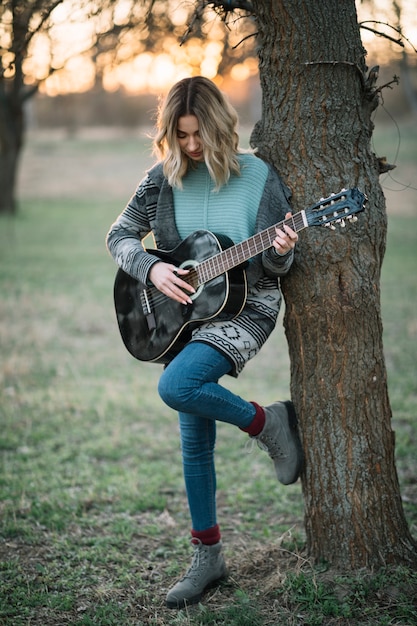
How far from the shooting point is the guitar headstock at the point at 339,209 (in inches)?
101

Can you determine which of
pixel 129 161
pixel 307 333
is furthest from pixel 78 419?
pixel 129 161

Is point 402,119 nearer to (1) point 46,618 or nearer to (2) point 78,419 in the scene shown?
(2) point 78,419

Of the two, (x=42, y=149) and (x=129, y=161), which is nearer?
(x=129, y=161)

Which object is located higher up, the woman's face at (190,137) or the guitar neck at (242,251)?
the woman's face at (190,137)

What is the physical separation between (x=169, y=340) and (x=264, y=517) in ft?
4.87

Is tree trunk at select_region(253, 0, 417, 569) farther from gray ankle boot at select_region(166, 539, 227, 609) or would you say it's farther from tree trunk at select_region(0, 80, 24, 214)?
tree trunk at select_region(0, 80, 24, 214)

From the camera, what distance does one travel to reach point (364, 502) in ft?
9.52

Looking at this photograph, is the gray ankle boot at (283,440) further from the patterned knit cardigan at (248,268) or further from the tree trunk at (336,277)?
Answer: the patterned knit cardigan at (248,268)

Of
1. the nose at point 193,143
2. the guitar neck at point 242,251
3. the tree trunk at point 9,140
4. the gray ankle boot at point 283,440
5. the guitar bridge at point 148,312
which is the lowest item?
the gray ankle boot at point 283,440

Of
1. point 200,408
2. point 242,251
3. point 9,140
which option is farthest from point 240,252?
point 9,140

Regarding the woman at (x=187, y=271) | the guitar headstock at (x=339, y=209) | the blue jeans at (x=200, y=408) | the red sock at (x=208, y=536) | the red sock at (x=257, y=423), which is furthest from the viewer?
the red sock at (x=208, y=536)

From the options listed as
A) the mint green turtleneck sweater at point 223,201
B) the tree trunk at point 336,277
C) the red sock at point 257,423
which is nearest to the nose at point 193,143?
the mint green turtleneck sweater at point 223,201

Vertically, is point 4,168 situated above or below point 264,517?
above

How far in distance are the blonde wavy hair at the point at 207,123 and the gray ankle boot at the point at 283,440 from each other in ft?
3.56
